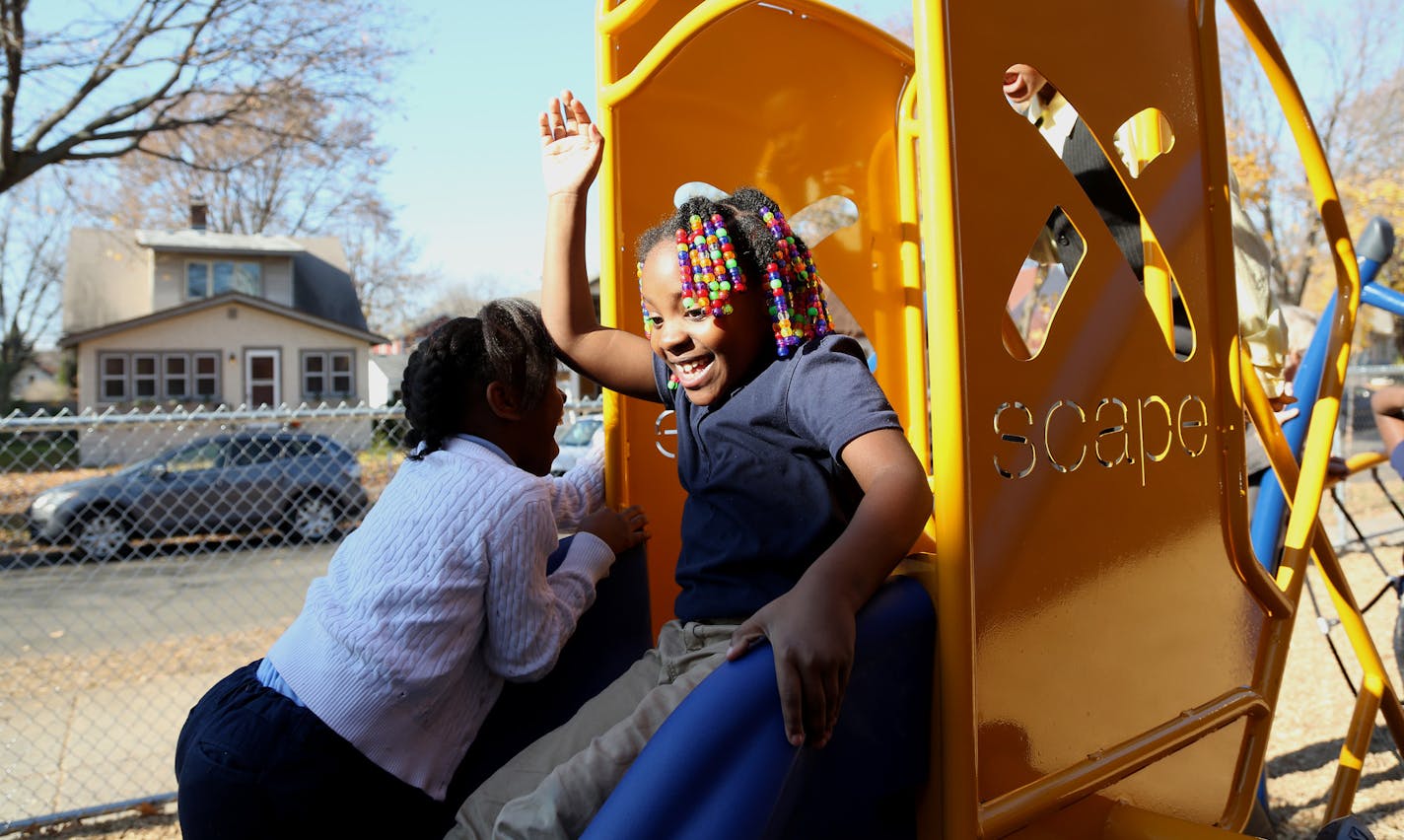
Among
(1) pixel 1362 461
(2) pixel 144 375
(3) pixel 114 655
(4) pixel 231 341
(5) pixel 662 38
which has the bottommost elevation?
(3) pixel 114 655

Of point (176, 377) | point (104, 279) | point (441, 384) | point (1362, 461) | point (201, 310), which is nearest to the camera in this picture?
point (441, 384)

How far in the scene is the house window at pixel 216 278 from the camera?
27250 millimetres

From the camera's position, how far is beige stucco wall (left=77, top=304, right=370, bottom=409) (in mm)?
24531

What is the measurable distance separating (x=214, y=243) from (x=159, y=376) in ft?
15.0

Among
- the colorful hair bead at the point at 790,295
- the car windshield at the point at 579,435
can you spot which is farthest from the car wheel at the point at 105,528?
the colorful hair bead at the point at 790,295

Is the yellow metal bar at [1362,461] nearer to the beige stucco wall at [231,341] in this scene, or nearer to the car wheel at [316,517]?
the car wheel at [316,517]

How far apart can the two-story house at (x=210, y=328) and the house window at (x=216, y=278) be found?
3 centimetres

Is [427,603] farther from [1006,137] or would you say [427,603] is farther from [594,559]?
[1006,137]

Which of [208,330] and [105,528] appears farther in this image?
[208,330]

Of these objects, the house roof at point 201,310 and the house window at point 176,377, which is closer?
the house window at point 176,377

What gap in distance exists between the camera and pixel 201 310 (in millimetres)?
25016

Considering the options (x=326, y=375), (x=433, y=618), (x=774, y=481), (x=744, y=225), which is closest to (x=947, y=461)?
(x=774, y=481)

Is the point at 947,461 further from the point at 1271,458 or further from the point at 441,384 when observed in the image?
the point at 1271,458

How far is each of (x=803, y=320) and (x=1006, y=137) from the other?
1.35 ft
